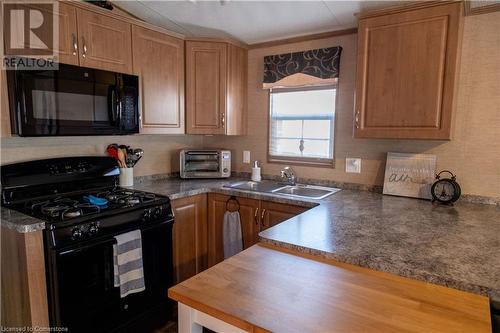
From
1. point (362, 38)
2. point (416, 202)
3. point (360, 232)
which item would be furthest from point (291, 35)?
point (360, 232)

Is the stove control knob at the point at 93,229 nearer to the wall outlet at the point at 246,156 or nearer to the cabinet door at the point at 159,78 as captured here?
the cabinet door at the point at 159,78

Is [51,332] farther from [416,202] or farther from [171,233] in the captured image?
[416,202]

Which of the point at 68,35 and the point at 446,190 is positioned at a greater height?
the point at 68,35

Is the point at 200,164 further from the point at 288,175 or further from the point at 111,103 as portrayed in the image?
the point at 111,103

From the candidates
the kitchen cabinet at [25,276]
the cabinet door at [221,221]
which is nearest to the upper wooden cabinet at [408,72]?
the cabinet door at [221,221]

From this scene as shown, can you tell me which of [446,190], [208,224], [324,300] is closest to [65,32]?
[208,224]

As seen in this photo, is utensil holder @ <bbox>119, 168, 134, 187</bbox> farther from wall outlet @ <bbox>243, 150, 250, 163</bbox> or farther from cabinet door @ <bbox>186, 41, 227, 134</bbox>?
wall outlet @ <bbox>243, 150, 250, 163</bbox>

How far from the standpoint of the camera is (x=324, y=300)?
95 cm

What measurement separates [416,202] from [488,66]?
0.95m

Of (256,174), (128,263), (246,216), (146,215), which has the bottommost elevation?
(128,263)

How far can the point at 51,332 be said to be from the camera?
161 centimetres

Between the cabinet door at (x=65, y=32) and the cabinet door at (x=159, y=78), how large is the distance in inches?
16.8

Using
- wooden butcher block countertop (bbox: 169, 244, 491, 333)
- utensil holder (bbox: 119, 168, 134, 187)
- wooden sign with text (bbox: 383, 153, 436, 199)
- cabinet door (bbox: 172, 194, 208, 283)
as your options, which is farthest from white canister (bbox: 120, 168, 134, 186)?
wooden sign with text (bbox: 383, 153, 436, 199)

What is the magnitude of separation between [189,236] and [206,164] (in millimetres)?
728
